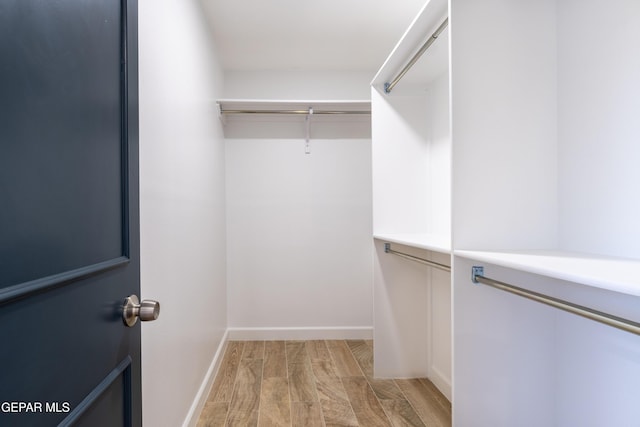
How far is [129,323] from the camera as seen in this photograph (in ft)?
2.56

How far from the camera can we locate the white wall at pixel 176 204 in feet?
4.23

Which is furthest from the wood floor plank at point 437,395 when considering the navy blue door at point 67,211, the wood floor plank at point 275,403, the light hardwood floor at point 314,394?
the navy blue door at point 67,211

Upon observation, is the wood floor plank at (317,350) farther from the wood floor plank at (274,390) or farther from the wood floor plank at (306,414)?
the wood floor plank at (306,414)

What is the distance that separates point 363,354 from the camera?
9.48 ft

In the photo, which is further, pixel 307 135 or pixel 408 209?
pixel 307 135

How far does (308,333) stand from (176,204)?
2020mm

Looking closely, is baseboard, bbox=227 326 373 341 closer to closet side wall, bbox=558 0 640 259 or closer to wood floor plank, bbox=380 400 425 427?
wood floor plank, bbox=380 400 425 427

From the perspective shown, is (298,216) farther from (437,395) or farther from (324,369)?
(437,395)

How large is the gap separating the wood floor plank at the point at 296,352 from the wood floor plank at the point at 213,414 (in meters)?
0.71

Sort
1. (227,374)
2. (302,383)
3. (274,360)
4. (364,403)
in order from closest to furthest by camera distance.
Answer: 1. (364,403)
2. (302,383)
3. (227,374)
4. (274,360)

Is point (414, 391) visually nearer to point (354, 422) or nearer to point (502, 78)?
point (354, 422)

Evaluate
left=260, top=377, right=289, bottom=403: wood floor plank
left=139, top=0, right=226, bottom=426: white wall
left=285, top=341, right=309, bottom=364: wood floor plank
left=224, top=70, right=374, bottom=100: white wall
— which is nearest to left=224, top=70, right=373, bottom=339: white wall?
left=224, top=70, right=374, bottom=100: white wall

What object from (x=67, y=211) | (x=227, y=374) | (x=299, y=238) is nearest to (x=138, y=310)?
(x=67, y=211)

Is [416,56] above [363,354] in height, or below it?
above
